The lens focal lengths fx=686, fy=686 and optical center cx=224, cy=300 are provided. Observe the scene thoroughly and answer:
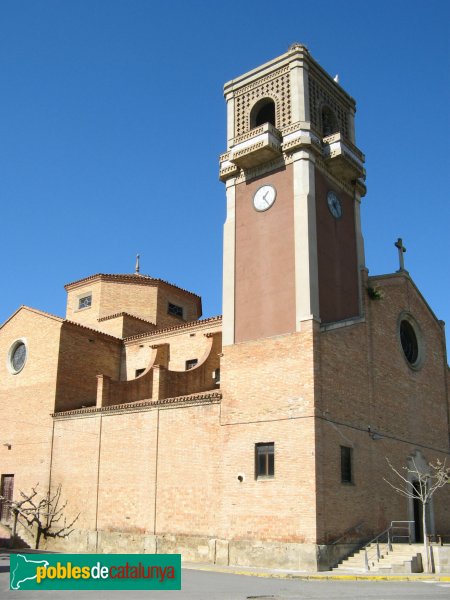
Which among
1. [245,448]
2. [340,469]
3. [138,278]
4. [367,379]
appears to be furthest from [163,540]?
[138,278]

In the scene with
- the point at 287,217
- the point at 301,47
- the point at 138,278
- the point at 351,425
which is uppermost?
the point at 301,47

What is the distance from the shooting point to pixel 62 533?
86.8ft

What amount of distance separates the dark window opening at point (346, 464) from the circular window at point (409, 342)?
6.54 m

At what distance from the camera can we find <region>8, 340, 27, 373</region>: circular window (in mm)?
31122

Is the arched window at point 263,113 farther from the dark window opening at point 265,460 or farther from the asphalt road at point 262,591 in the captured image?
the asphalt road at point 262,591

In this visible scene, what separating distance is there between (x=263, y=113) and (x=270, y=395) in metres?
11.4

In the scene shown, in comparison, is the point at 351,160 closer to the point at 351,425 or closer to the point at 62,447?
the point at 351,425

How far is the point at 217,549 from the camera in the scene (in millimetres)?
21125

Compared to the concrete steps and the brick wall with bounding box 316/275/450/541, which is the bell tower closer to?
the brick wall with bounding box 316/275/450/541

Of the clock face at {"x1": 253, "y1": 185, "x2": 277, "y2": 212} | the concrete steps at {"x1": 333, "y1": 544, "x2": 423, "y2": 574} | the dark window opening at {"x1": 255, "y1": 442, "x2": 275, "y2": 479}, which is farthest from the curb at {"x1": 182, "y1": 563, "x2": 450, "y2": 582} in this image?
the clock face at {"x1": 253, "y1": 185, "x2": 277, "y2": 212}

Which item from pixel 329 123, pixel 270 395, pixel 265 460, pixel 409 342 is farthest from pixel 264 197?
pixel 265 460

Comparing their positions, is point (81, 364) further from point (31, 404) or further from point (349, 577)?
point (349, 577)

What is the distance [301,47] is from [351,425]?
13521 mm

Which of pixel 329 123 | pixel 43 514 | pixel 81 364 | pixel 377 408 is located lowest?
pixel 43 514
